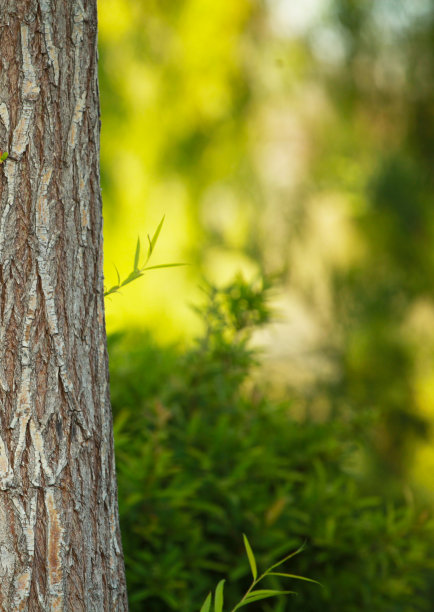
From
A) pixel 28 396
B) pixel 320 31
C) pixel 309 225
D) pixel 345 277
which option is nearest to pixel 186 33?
pixel 320 31

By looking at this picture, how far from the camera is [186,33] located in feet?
10.9

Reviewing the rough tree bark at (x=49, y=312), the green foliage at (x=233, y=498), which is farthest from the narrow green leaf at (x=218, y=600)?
the green foliage at (x=233, y=498)

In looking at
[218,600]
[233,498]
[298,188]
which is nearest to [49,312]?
[218,600]

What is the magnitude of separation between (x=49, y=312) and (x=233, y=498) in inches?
30.4

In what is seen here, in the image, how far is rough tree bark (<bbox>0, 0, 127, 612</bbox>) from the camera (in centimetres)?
76

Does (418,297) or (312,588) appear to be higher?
(418,297)

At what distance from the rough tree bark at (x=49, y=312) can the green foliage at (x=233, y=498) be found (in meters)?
0.47

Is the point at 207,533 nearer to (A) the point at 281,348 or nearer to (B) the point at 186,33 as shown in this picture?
(A) the point at 281,348

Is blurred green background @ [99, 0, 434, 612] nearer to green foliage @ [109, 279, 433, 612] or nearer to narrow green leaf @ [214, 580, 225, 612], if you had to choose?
green foliage @ [109, 279, 433, 612]

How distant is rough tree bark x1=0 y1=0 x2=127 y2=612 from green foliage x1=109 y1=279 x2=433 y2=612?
47 cm

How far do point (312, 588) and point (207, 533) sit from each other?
285mm

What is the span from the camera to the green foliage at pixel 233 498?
1.32m

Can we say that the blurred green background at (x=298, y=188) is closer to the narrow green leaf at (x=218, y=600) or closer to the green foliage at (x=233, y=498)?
the green foliage at (x=233, y=498)

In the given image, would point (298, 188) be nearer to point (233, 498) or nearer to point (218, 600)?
point (233, 498)
